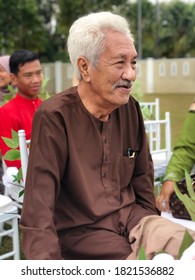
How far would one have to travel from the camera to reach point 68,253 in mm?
1771

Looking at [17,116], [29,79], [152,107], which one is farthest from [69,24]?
[17,116]

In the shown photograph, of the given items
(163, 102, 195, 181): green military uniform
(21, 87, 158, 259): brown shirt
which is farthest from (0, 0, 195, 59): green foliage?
(21, 87, 158, 259): brown shirt

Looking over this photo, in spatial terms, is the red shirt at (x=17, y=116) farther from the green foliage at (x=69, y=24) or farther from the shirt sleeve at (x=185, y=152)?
the green foliage at (x=69, y=24)

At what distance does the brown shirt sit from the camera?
1597 mm

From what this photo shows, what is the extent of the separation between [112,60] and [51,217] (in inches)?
23.2

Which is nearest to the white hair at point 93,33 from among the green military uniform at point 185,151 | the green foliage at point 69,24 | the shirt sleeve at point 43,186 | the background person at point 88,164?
the background person at point 88,164

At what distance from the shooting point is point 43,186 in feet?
5.26

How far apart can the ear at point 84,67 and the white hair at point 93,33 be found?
2 centimetres

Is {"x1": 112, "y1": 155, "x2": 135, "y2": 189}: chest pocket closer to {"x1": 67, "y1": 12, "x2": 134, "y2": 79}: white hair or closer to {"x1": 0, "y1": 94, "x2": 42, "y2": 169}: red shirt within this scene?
{"x1": 67, "y1": 12, "x2": 134, "y2": 79}: white hair

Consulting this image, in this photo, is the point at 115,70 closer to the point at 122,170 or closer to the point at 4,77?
the point at 122,170

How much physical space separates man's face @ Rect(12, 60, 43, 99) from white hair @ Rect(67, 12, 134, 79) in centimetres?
182

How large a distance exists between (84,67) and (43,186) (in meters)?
0.46
